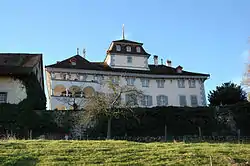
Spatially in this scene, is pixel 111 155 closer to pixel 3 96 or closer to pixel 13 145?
pixel 13 145

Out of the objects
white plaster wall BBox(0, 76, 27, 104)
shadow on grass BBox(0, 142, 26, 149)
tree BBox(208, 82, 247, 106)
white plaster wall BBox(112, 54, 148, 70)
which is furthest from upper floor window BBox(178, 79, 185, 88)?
shadow on grass BBox(0, 142, 26, 149)

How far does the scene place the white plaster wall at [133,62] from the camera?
44562mm

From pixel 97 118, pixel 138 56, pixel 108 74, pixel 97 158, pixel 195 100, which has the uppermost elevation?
pixel 138 56

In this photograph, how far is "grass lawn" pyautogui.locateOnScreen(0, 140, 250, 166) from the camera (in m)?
11.5

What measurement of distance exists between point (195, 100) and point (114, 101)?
20112mm

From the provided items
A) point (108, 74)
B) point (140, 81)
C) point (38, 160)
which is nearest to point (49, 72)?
point (108, 74)

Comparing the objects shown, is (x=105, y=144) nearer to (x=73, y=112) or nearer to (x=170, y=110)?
(x=73, y=112)

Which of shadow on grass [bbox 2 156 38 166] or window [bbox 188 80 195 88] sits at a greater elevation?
window [bbox 188 80 195 88]

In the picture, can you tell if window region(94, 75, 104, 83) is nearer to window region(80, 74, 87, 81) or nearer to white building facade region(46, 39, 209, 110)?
white building facade region(46, 39, 209, 110)

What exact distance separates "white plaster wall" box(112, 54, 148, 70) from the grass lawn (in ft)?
101

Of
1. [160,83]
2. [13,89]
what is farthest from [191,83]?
[13,89]

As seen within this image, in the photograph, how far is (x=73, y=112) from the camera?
1060 inches

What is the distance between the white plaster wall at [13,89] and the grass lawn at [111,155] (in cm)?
1491

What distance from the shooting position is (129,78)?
42.3 metres
